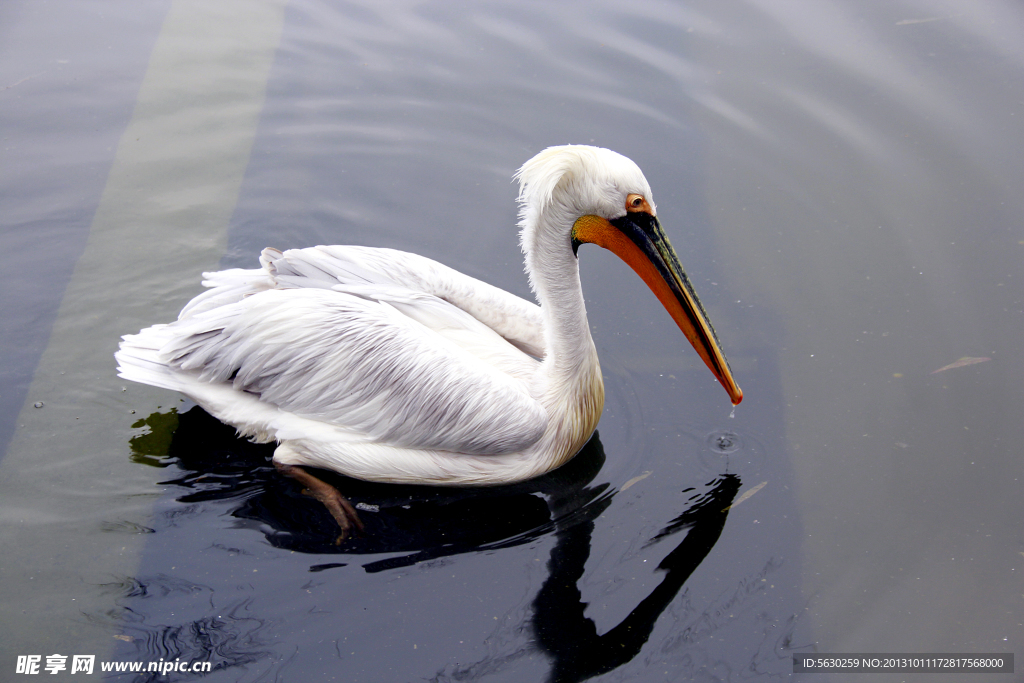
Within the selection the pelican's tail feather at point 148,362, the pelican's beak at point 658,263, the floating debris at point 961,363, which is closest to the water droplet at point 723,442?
the pelican's beak at point 658,263

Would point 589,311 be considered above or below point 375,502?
above

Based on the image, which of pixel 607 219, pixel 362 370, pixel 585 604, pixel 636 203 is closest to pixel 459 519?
pixel 585 604

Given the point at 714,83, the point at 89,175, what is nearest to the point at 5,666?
the point at 89,175

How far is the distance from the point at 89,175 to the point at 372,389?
285cm

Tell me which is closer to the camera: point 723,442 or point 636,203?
point 636,203

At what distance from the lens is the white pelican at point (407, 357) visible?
3.19m

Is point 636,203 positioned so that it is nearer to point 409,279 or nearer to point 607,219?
point 607,219

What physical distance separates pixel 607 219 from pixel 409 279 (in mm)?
903

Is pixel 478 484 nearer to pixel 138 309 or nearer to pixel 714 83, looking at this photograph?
pixel 138 309

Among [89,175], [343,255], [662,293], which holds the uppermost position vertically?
[662,293]

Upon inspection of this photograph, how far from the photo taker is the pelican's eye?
3.04 meters

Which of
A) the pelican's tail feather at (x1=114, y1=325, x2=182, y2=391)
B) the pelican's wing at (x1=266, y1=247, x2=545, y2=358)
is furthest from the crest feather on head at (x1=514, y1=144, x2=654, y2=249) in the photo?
the pelican's tail feather at (x1=114, y1=325, x2=182, y2=391)

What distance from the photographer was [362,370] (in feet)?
10.5

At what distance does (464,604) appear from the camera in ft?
9.88
